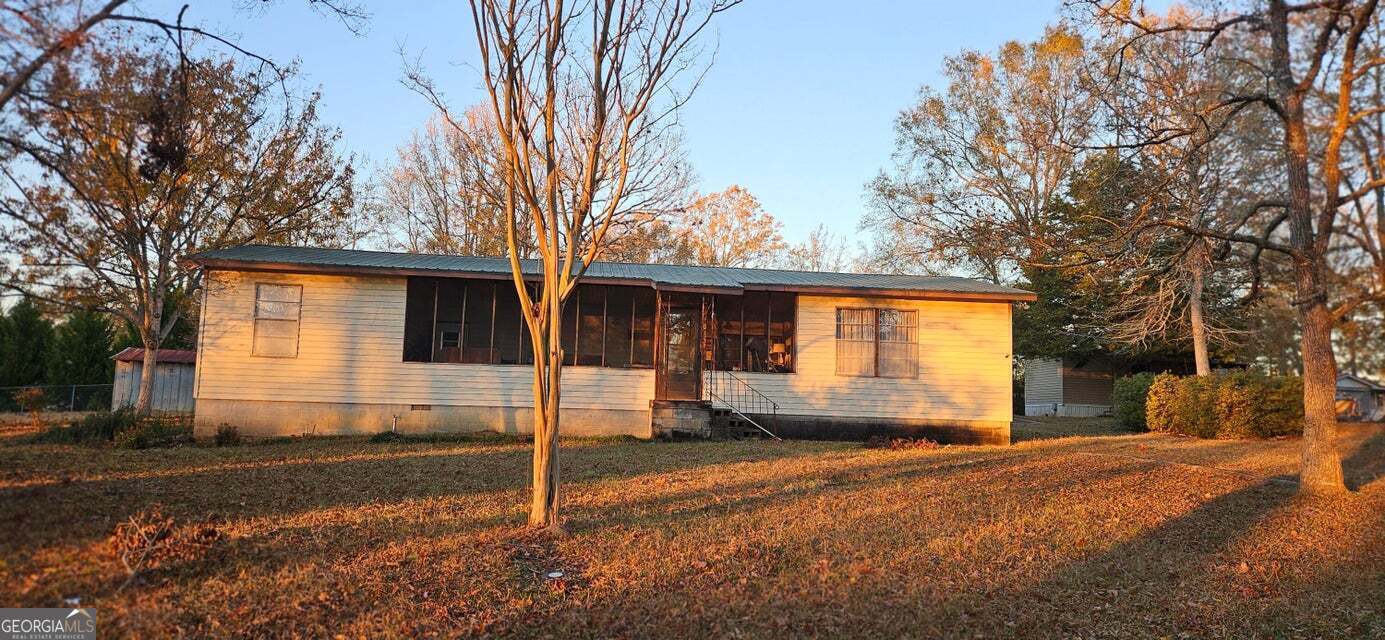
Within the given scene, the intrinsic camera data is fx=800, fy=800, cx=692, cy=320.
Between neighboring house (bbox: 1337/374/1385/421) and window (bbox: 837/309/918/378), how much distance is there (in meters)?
13.5

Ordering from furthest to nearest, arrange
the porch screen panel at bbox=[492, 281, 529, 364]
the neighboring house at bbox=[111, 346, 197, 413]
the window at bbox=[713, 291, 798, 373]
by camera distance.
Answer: the neighboring house at bbox=[111, 346, 197, 413], the window at bbox=[713, 291, 798, 373], the porch screen panel at bbox=[492, 281, 529, 364]

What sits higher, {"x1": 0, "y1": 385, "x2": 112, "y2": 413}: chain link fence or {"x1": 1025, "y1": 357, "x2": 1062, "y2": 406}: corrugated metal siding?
{"x1": 1025, "y1": 357, "x2": 1062, "y2": 406}: corrugated metal siding

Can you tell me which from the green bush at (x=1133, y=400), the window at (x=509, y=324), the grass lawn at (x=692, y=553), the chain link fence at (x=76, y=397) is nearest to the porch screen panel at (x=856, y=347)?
the window at (x=509, y=324)

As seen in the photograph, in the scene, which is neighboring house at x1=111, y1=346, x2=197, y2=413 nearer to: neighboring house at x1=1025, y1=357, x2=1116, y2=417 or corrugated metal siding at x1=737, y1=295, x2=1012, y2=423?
corrugated metal siding at x1=737, y1=295, x2=1012, y2=423

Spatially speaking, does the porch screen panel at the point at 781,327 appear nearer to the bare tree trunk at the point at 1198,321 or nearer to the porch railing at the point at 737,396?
the porch railing at the point at 737,396

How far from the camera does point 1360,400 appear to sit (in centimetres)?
2238

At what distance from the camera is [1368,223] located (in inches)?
316

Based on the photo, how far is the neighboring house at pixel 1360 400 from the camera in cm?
2138

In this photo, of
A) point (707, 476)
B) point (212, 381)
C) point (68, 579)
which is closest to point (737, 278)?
point (707, 476)

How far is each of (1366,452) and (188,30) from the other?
1809 cm

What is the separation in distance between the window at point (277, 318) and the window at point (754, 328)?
8.26 metres

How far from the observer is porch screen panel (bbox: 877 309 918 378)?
53.5 ft

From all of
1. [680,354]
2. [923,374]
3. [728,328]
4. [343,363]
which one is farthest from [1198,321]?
[343,363]

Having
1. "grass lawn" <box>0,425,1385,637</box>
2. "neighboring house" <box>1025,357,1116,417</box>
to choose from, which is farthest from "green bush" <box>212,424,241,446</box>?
"neighboring house" <box>1025,357,1116,417</box>
